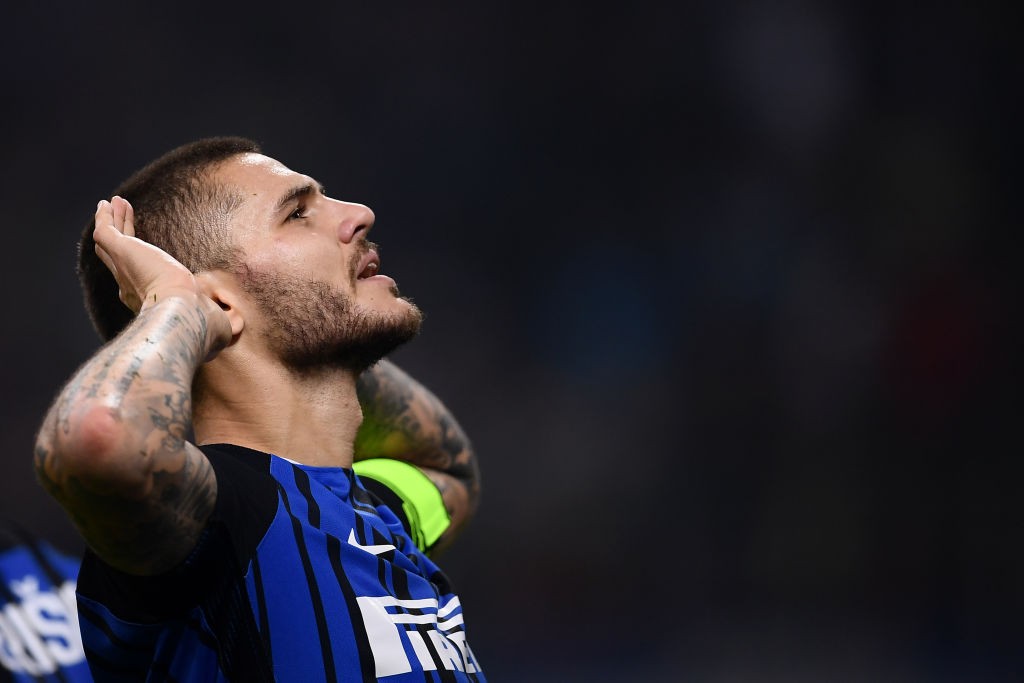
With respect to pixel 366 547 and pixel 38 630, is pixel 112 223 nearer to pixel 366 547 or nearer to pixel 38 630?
pixel 366 547

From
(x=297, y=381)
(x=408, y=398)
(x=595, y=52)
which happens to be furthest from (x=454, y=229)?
(x=297, y=381)

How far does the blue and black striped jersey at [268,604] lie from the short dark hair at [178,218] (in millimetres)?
402

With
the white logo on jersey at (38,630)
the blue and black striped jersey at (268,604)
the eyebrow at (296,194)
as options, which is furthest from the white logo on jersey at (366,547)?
the white logo on jersey at (38,630)

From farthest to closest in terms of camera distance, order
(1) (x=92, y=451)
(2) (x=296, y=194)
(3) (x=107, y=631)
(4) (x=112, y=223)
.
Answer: (2) (x=296, y=194), (4) (x=112, y=223), (3) (x=107, y=631), (1) (x=92, y=451)

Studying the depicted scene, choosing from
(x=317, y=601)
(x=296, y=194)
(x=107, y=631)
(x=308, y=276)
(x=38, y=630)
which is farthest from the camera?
(x=38, y=630)

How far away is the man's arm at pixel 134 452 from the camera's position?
1.17 m

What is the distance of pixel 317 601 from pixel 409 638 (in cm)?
19

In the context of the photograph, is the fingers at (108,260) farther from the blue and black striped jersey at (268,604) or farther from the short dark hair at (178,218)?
the blue and black striped jersey at (268,604)

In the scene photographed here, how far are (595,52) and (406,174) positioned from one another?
138 cm

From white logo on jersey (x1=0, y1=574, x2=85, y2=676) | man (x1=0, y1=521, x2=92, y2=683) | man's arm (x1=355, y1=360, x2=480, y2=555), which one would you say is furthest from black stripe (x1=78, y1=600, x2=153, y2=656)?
white logo on jersey (x1=0, y1=574, x2=85, y2=676)

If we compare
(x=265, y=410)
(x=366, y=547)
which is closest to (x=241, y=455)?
(x=265, y=410)

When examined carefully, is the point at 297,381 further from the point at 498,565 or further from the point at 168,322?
the point at 498,565

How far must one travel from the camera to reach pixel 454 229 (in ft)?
18.1

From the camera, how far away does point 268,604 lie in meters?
1.44
